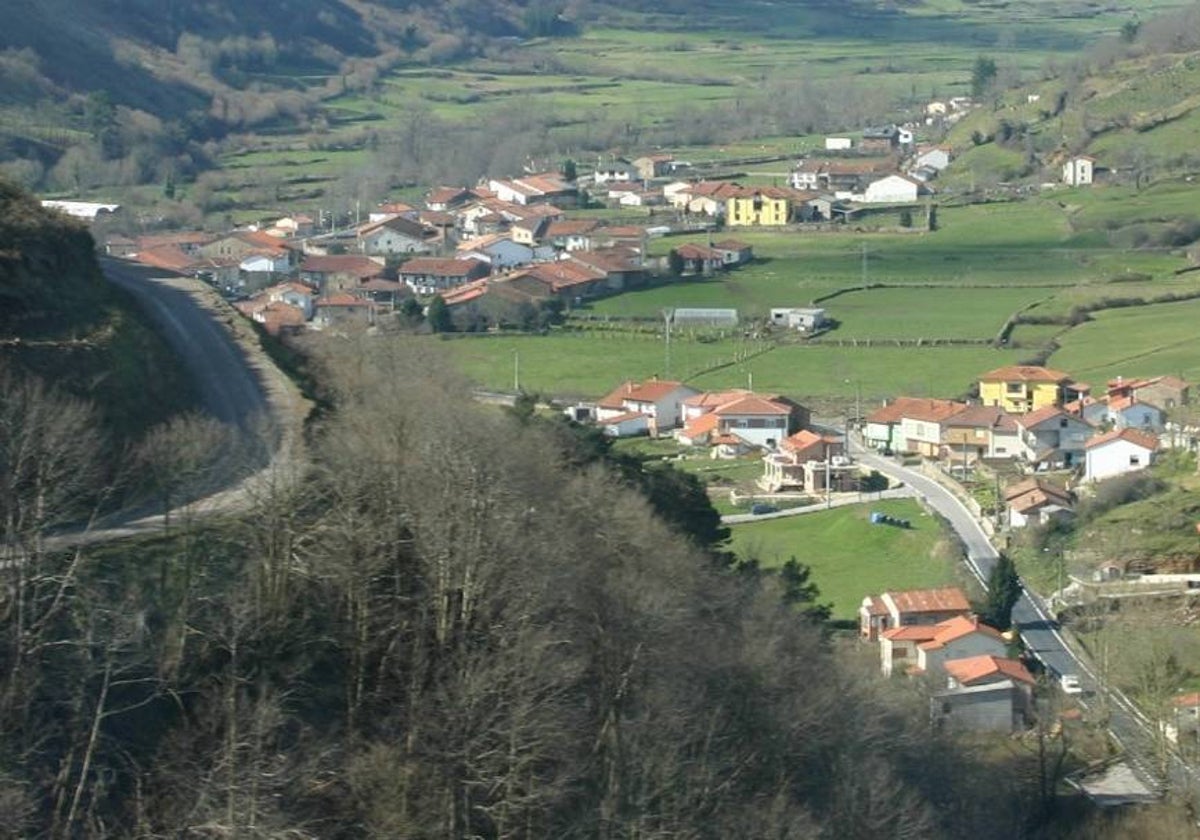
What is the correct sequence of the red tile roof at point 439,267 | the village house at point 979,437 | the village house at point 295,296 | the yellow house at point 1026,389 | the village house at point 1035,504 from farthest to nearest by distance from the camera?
the red tile roof at point 439,267
the village house at point 295,296
the yellow house at point 1026,389
the village house at point 979,437
the village house at point 1035,504

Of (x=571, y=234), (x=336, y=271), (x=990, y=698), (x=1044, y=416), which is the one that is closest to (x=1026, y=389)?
(x=1044, y=416)

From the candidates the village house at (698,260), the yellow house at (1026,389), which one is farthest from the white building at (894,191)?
the yellow house at (1026,389)

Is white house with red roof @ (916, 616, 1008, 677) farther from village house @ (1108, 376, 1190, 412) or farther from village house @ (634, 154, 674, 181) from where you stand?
village house @ (634, 154, 674, 181)

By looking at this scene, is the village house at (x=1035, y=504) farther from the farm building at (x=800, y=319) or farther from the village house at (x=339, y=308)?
the village house at (x=339, y=308)

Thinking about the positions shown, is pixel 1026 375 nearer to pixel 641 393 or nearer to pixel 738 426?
pixel 738 426

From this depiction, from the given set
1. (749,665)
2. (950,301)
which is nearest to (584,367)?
(950,301)

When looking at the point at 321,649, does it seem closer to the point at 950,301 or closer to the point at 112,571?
the point at 112,571
